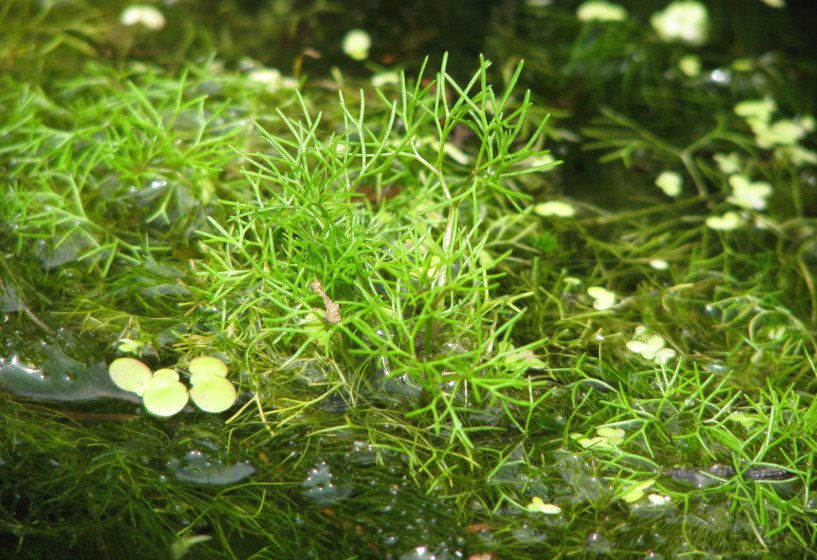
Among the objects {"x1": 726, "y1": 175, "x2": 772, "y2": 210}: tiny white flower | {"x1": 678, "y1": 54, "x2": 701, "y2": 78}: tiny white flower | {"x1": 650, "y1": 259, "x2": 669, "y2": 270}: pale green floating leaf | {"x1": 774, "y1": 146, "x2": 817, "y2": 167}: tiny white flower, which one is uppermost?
{"x1": 678, "y1": 54, "x2": 701, "y2": 78}: tiny white flower

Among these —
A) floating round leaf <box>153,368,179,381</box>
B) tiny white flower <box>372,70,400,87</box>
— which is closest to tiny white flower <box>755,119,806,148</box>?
tiny white flower <box>372,70,400,87</box>

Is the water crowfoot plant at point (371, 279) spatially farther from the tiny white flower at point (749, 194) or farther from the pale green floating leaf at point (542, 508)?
the tiny white flower at point (749, 194)

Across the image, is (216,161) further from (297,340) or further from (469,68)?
(469,68)

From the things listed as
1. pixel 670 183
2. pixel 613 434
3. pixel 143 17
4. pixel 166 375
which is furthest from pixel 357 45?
pixel 613 434

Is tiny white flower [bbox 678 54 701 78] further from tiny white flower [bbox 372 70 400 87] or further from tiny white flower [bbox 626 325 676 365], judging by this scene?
tiny white flower [bbox 626 325 676 365]

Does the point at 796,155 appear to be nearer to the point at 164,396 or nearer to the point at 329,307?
the point at 329,307

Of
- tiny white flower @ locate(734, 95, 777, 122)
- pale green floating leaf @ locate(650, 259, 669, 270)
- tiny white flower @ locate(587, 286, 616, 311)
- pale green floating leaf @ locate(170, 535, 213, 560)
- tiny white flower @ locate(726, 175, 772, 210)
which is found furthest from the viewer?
tiny white flower @ locate(734, 95, 777, 122)

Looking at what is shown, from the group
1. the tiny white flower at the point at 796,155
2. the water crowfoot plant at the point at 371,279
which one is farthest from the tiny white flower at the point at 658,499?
the tiny white flower at the point at 796,155
